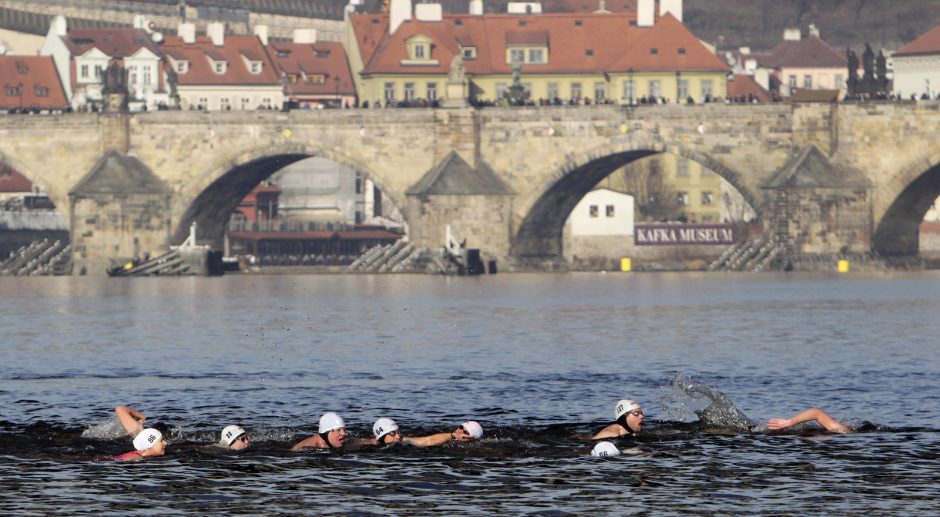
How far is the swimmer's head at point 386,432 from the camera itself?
3891 cm

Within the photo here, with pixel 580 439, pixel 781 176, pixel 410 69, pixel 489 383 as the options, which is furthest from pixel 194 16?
pixel 580 439

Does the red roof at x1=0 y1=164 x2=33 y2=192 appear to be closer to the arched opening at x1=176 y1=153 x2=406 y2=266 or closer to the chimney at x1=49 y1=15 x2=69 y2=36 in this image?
the chimney at x1=49 y1=15 x2=69 y2=36

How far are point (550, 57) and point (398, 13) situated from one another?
12.3 m

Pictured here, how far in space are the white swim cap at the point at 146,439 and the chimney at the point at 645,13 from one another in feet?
349

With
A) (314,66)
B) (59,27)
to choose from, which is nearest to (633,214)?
(314,66)

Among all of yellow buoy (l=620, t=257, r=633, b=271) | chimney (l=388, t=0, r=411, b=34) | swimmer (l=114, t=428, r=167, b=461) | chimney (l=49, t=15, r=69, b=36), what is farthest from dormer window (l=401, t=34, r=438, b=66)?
swimmer (l=114, t=428, r=167, b=461)

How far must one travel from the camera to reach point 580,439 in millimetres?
40500

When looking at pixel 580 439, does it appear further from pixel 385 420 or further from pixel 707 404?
pixel 707 404

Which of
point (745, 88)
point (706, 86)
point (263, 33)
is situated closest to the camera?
point (706, 86)

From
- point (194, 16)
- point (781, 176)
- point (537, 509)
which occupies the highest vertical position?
point (194, 16)

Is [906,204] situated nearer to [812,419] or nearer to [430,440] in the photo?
[812,419]

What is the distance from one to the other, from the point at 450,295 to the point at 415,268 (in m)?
18.8

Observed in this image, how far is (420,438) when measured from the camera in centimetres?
3962

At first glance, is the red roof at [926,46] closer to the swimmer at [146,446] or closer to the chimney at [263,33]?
the chimney at [263,33]
